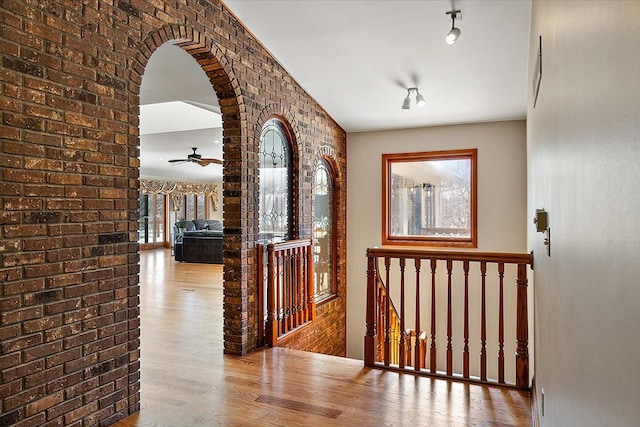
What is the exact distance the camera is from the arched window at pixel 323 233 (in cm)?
598

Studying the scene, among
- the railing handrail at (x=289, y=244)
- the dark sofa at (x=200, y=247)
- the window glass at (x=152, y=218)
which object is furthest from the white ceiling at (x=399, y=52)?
the window glass at (x=152, y=218)

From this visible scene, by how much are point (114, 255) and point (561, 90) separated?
2.38m

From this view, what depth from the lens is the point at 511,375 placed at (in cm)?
593

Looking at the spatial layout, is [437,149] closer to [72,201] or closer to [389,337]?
[389,337]

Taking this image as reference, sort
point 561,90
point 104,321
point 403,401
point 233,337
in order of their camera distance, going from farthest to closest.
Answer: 1. point 233,337
2. point 403,401
3. point 104,321
4. point 561,90

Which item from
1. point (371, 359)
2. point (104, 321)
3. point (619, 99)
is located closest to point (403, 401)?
point (371, 359)

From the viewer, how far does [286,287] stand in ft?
15.0

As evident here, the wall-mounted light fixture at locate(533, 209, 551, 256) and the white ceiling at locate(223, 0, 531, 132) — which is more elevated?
the white ceiling at locate(223, 0, 531, 132)

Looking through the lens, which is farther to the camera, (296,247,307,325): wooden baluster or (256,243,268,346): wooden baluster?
(296,247,307,325): wooden baluster

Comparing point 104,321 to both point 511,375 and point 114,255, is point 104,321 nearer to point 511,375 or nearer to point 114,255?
point 114,255

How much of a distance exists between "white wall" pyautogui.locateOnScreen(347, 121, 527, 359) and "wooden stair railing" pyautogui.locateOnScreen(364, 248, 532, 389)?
1.63 feet

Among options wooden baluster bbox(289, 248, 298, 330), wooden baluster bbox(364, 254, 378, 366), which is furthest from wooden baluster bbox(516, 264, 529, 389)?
wooden baluster bbox(289, 248, 298, 330)

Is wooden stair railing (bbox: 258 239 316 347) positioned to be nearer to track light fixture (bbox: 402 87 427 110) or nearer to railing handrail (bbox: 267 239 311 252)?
railing handrail (bbox: 267 239 311 252)

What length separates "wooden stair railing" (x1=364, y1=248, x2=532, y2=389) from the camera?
3.04m
